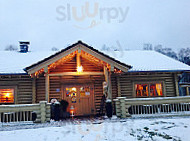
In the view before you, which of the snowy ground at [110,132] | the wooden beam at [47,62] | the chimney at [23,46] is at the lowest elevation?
the snowy ground at [110,132]

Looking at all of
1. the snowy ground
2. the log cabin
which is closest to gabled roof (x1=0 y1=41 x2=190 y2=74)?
the log cabin

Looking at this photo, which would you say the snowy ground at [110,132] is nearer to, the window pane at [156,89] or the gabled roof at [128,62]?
the gabled roof at [128,62]

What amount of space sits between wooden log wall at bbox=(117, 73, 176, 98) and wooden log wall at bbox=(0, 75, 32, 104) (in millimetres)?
5425

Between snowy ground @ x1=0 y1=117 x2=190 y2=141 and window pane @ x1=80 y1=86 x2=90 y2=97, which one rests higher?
window pane @ x1=80 y1=86 x2=90 y2=97

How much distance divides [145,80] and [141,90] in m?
0.67

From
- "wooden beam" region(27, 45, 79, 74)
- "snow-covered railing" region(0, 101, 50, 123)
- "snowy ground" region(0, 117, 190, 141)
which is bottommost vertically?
"snowy ground" region(0, 117, 190, 141)

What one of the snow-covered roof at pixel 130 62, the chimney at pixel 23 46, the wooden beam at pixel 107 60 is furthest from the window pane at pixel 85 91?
the chimney at pixel 23 46

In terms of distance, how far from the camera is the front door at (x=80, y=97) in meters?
10.5

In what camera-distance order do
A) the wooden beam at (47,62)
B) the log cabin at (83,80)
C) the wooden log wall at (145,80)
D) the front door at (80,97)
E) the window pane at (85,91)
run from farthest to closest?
1. the wooden log wall at (145,80)
2. the window pane at (85,91)
3. the front door at (80,97)
4. the log cabin at (83,80)
5. the wooden beam at (47,62)

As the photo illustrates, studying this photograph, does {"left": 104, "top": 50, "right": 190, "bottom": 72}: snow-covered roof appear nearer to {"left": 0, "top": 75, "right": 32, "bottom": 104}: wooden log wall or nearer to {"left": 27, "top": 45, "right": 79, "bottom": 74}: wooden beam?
{"left": 27, "top": 45, "right": 79, "bottom": 74}: wooden beam

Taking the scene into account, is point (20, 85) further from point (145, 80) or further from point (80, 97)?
point (145, 80)

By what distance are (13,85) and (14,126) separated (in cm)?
304

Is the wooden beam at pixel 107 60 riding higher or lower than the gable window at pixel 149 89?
higher

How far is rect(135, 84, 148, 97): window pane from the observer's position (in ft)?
36.5
